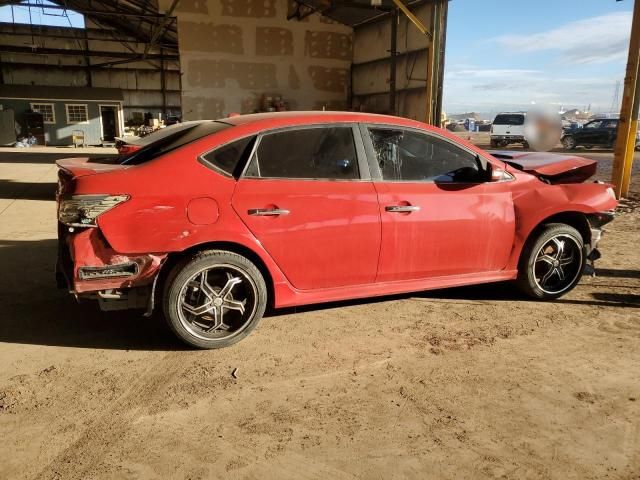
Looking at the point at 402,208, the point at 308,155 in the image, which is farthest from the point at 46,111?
A: the point at 402,208

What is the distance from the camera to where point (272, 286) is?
3.67m

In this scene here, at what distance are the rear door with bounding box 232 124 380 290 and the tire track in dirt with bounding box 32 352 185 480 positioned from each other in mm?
1070

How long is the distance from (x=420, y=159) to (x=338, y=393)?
1993 mm

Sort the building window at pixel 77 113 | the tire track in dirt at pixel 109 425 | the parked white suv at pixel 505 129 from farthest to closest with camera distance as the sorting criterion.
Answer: the building window at pixel 77 113, the parked white suv at pixel 505 129, the tire track in dirt at pixel 109 425

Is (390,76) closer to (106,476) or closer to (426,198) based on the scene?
(426,198)

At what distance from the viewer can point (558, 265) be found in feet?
14.9

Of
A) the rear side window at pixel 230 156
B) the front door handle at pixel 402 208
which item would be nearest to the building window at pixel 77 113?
the rear side window at pixel 230 156

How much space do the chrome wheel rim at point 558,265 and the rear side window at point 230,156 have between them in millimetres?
2718

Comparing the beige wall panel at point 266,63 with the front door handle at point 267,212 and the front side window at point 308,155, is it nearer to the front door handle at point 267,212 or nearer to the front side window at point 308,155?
the front side window at point 308,155

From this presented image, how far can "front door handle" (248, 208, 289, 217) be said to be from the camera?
3.47 meters

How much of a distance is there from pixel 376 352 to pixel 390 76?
12883 mm

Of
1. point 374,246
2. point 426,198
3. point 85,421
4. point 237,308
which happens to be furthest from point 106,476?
point 426,198

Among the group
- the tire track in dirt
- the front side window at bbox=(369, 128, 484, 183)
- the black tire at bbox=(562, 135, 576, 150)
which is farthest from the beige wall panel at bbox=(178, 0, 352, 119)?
the tire track in dirt

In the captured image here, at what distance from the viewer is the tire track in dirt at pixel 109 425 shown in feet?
7.70
